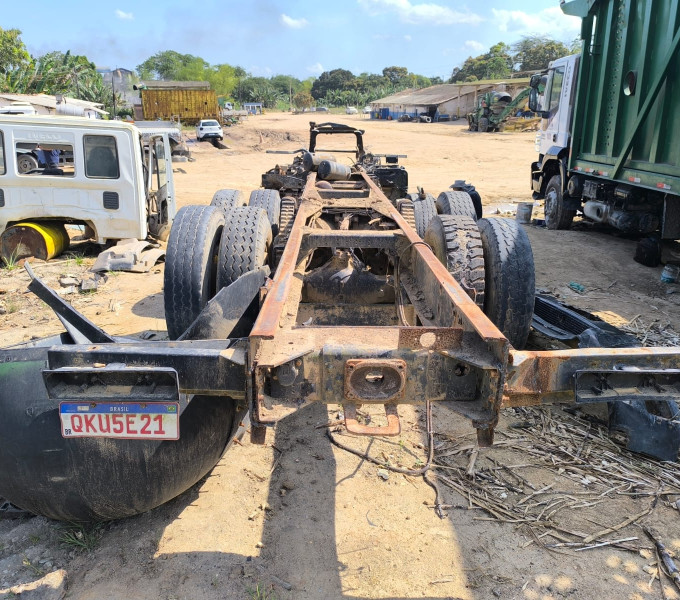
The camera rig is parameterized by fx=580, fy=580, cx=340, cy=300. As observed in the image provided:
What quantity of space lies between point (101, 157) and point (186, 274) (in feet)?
16.1

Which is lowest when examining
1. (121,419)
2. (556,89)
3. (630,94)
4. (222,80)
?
(121,419)

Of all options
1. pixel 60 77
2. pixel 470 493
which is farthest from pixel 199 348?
pixel 60 77

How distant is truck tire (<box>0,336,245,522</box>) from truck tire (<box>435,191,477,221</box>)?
392cm

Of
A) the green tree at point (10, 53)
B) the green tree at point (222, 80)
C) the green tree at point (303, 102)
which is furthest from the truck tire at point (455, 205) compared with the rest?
the green tree at point (303, 102)

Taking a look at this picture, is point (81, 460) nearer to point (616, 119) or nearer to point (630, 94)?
point (630, 94)

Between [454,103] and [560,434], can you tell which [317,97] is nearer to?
[454,103]

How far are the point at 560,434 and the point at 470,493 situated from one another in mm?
886

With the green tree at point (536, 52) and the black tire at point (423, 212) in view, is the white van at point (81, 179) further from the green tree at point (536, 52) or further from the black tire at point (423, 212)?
the green tree at point (536, 52)

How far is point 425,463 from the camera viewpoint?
3182 millimetres

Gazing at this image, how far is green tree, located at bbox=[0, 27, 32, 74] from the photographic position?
32.4 meters

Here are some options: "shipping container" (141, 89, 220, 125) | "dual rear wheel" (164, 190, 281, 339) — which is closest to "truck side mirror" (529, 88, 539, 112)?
"dual rear wheel" (164, 190, 281, 339)

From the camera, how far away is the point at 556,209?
34.1 feet

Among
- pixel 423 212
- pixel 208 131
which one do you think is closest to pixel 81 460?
pixel 423 212

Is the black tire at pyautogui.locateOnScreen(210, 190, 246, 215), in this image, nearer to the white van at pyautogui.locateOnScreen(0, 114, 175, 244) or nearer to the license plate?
the white van at pyautogui.locateOnScreen(0, 114, 175, 244)
